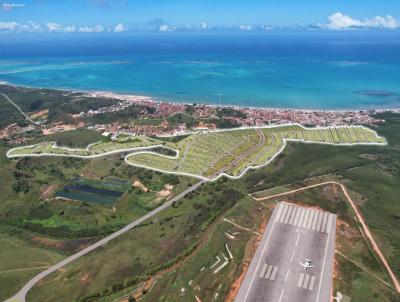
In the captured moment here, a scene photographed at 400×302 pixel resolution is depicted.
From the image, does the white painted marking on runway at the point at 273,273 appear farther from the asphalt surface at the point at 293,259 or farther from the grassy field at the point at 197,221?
the grassy field at the point at 197,221

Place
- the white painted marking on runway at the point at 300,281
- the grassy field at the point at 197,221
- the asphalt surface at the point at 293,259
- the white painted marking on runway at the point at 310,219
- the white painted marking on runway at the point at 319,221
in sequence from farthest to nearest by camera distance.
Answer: the white painted marking on runway at the point at 310,219 → the white painted marking on runway at the point at 319,221 → the grassy field at the point at 197,221 → the white painted marking on runway at the point at 300,281 → the asphalt surface at the point at 293,259

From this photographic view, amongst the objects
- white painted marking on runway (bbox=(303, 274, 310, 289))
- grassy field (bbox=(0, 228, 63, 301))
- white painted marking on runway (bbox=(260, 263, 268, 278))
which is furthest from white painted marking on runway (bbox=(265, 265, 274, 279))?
grassy field (bbox=(0, 228, 63, 301))

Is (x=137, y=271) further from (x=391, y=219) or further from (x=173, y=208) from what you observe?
(x=391, y=219)

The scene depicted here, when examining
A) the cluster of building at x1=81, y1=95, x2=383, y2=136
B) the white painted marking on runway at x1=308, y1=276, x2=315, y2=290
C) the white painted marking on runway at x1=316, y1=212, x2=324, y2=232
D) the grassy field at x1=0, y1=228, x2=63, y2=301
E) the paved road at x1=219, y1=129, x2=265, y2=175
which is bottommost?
the grassy field at x1=0, y1=228, x2=63, y2=301

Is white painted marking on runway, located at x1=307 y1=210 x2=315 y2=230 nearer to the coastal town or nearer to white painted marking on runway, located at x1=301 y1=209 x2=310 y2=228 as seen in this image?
white painted marking on runway, located at x1=301 y1=209 x2=310 y2=228

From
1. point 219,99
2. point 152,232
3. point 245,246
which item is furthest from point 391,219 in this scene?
point 219,99

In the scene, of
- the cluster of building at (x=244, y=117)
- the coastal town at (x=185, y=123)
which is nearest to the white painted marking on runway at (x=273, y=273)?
the coastal town at (x=185, y=123)
